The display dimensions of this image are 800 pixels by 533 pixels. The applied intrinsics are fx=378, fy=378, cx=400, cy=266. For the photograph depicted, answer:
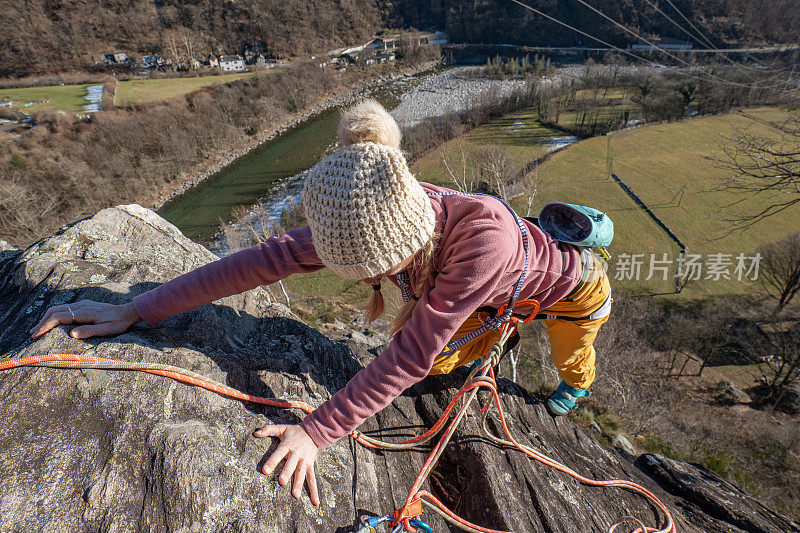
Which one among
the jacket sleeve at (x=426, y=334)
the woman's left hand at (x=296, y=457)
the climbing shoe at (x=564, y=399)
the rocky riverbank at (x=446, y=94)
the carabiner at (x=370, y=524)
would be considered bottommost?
the rocky riverbank at (x=446, y=94)

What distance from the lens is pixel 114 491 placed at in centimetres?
169

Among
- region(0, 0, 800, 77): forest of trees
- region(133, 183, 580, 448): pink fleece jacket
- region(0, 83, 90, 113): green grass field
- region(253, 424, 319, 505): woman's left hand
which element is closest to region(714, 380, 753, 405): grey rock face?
region(133, 183, 580, 448): pink fleece jacket

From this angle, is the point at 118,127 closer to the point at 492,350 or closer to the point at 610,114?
the point at 492,350

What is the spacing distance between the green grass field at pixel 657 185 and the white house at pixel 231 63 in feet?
162

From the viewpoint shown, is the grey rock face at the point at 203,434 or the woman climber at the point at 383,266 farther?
the woman climber at the point at 383,266

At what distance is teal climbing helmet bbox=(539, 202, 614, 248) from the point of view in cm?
276

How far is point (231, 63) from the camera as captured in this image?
230 feet

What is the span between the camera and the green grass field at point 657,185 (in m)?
25.0

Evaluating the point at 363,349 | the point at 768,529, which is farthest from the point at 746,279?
the point at 363,349

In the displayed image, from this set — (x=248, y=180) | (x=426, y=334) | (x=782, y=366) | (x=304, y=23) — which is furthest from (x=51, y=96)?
(x=782, y=366)

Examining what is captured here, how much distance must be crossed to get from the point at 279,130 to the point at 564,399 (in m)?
51.6

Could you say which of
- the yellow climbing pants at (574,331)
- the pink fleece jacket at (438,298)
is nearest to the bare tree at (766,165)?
the yellow climbing pants at (574,331)

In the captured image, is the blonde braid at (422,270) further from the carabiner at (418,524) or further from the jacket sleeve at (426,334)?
the carabiner at (418,524)

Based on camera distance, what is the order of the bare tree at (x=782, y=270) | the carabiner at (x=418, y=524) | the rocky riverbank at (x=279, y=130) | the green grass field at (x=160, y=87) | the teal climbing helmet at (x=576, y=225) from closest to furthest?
the carabiner at (x=418, y=524)
the teal climbing helmet at (x=576, y=225)
the bare tree at (x=782, y=270)
the rocky riverbank at (x=279, y=130)
the green grass field at (x=160, y=87)
